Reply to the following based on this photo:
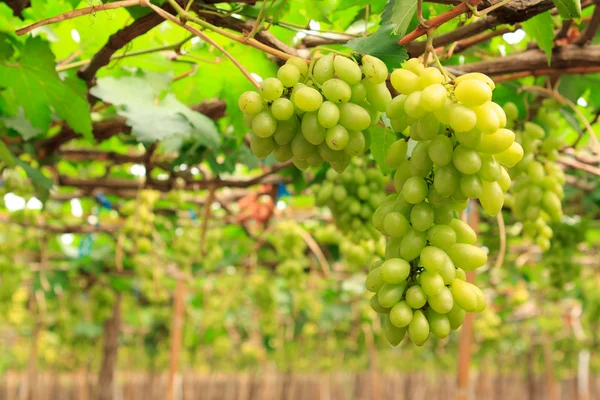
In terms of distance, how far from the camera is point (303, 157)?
0.91 meters

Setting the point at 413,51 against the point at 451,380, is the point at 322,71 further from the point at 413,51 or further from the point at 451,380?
the point at 451,380

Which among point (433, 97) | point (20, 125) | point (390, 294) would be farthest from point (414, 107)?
point (20, 125)

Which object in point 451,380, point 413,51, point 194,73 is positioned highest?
point 194,73

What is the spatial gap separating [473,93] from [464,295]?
260 millimetres

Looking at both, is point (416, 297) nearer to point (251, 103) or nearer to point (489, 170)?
point (489, 170)

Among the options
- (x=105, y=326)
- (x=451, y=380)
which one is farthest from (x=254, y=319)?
(x=451, y=380)

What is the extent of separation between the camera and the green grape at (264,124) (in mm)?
854

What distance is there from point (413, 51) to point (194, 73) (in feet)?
2.86

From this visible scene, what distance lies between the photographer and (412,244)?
82cm

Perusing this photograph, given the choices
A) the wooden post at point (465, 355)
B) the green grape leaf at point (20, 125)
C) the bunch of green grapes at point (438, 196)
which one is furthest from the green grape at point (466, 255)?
the wooden post at point (465, 355)

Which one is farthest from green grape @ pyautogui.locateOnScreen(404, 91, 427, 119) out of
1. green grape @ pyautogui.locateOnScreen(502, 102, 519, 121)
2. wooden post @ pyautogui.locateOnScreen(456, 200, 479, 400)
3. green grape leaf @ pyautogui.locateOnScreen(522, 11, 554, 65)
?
wooden post @ pyautogui.locateOnScreen(456, 200, 479, 400)

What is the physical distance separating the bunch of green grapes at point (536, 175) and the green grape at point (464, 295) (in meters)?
0.95

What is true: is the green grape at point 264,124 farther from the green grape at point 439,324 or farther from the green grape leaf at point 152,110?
the green grape leaf at point 152,110

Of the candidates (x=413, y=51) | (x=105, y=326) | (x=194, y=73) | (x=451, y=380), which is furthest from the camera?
(x=451, y=380)
